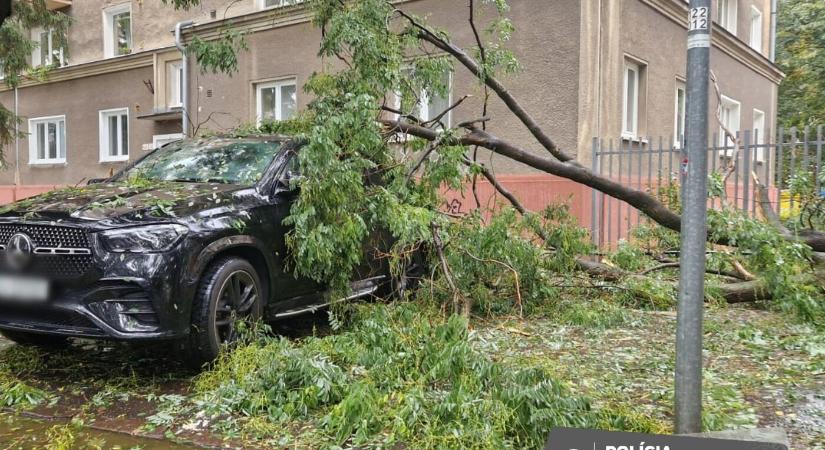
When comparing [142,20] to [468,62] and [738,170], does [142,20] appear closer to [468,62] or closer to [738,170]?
[468,62]

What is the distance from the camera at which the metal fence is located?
26.0ft

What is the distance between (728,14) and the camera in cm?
1767

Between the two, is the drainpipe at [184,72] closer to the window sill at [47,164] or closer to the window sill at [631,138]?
the window sill at [47,164]

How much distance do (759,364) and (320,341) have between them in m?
3.06

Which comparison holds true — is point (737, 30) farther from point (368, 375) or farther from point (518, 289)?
point (368, 375)

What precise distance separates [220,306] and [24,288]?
48.1 inches

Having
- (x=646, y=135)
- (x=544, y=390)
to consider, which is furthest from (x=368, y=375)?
(x=646, y=135)

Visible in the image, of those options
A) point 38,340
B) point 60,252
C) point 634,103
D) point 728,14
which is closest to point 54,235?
point 60,252

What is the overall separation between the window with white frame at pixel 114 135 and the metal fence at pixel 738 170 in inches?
513

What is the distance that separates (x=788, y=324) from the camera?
232 inches

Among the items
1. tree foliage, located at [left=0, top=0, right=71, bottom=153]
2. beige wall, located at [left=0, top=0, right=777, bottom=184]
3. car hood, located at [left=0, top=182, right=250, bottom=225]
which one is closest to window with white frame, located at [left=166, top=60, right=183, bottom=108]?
beige wall, located at [left=0, top=0, right=777, bottom=184]

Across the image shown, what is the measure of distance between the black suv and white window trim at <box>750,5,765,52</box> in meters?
18.4

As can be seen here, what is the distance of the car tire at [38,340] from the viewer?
522cm

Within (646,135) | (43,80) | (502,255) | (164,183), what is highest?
(43,80)
